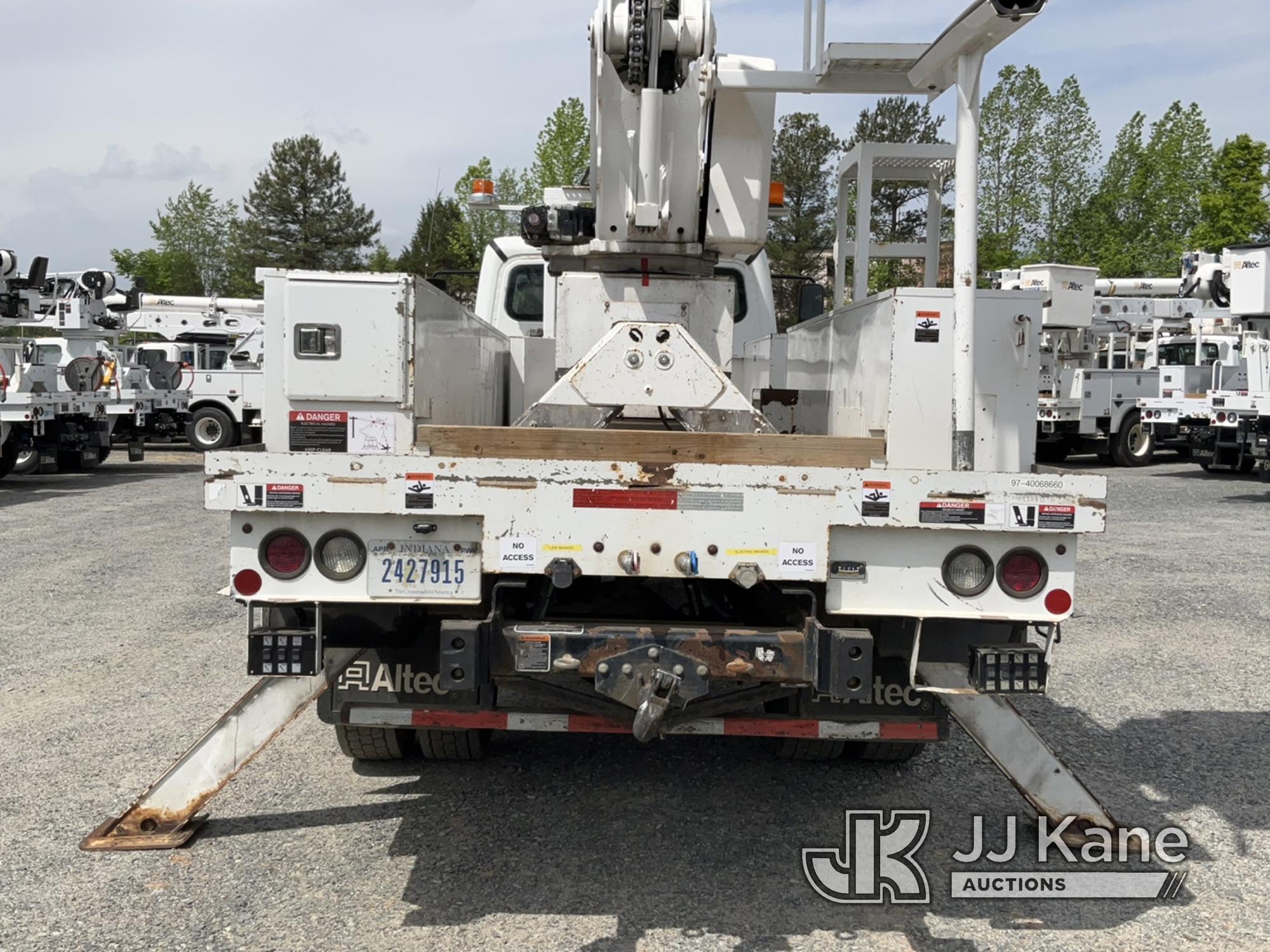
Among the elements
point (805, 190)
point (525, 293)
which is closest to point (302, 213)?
point (805, 190)

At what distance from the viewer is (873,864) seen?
3.95m

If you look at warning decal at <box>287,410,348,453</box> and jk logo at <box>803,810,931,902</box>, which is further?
warning decal at <box>287,410,348,453</box>

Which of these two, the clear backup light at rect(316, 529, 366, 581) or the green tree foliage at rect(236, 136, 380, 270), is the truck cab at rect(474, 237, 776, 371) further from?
the green tree foliage at rect(236, 136, 380, 270)

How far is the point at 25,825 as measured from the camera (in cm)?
420

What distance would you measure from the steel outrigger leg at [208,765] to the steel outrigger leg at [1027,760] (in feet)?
7.11

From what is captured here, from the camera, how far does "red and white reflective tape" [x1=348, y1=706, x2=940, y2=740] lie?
3834 mm

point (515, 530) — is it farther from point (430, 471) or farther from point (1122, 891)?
point (1122, 891)

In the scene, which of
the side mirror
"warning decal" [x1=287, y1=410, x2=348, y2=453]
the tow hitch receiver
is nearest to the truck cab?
the side mirror

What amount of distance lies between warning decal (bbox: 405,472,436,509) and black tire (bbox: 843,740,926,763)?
2202mm

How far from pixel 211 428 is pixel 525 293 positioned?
1604 cm

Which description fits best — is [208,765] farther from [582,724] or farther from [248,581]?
[582,724]

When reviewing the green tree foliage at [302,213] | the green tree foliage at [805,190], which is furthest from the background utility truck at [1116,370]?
the green tree foliage at [302,213]

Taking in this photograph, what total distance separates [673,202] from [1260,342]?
561 inches

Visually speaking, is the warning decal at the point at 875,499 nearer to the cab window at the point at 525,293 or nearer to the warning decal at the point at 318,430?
the warning decal at the point at 318,430
